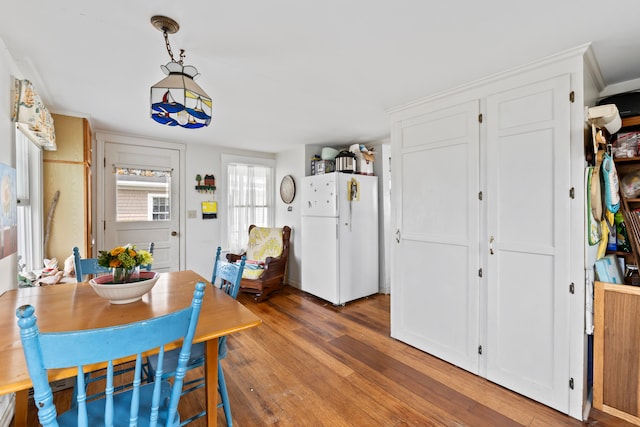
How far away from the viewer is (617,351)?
1792 millimetres

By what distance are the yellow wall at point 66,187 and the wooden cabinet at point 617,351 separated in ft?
13.8

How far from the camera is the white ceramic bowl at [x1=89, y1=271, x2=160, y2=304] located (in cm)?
143

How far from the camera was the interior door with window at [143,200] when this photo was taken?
370 centimetres

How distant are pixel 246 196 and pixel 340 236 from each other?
191cm

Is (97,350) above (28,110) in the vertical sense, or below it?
below

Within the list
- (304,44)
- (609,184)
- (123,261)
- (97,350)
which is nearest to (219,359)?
(123,261)

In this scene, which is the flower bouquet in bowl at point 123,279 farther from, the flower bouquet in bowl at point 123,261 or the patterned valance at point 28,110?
the patterned valance at point 28,110

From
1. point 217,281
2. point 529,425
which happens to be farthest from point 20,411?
point 529,425

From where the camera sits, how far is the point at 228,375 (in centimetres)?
223

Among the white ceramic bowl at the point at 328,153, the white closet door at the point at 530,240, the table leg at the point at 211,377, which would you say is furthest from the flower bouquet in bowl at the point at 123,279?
the white ceramic bowl at the point at 328,153

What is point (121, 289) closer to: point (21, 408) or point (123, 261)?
point (123, 261)

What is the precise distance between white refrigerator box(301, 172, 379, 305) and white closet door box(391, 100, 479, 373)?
1.01 m

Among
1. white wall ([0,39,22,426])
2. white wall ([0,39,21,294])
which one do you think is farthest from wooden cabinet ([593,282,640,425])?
white wall ([0,39,21,294])

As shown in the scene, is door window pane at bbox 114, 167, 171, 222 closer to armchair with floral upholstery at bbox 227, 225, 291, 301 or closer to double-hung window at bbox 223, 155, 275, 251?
double-hung window at bbox 223, 155, 275, 251
